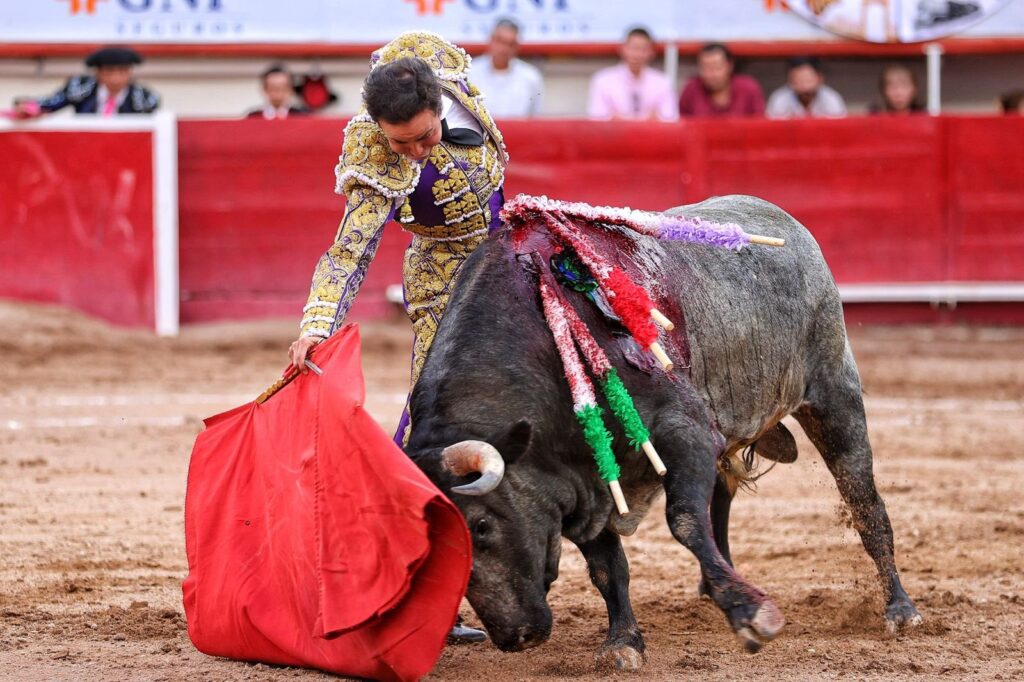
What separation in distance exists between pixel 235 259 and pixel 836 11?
3770 mm

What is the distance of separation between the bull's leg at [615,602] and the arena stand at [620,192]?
5060mm

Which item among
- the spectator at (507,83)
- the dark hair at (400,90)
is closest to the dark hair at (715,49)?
the spectator at (507,83)

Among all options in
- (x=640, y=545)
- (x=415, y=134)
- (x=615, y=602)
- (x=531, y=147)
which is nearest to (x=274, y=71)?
(x=531, y=147)

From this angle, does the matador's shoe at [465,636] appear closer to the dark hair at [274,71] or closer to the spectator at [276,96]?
the spectator at [276,96]

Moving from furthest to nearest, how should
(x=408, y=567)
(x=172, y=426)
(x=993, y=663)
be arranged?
(x=172, y=426), (x=993, y=663), (x=408, y=567)

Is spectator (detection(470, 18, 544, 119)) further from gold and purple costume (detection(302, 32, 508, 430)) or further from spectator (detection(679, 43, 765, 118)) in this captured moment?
gold and purple costume (detection(302, 32, 508, 430))

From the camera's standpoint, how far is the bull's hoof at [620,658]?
2.91 meters

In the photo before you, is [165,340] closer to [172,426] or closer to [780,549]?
[172,426]

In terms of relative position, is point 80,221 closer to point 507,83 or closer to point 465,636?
point 507,83

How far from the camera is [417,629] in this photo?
262 centimetres

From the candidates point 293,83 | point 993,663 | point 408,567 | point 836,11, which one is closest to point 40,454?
point 408,567

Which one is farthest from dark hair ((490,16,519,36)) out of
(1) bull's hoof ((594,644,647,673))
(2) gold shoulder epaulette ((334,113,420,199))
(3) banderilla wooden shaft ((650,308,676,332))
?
(1) bull's hoof ((594,644,647,673))

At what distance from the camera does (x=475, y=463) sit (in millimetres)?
2525

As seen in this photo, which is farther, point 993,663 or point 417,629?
point 993,663
